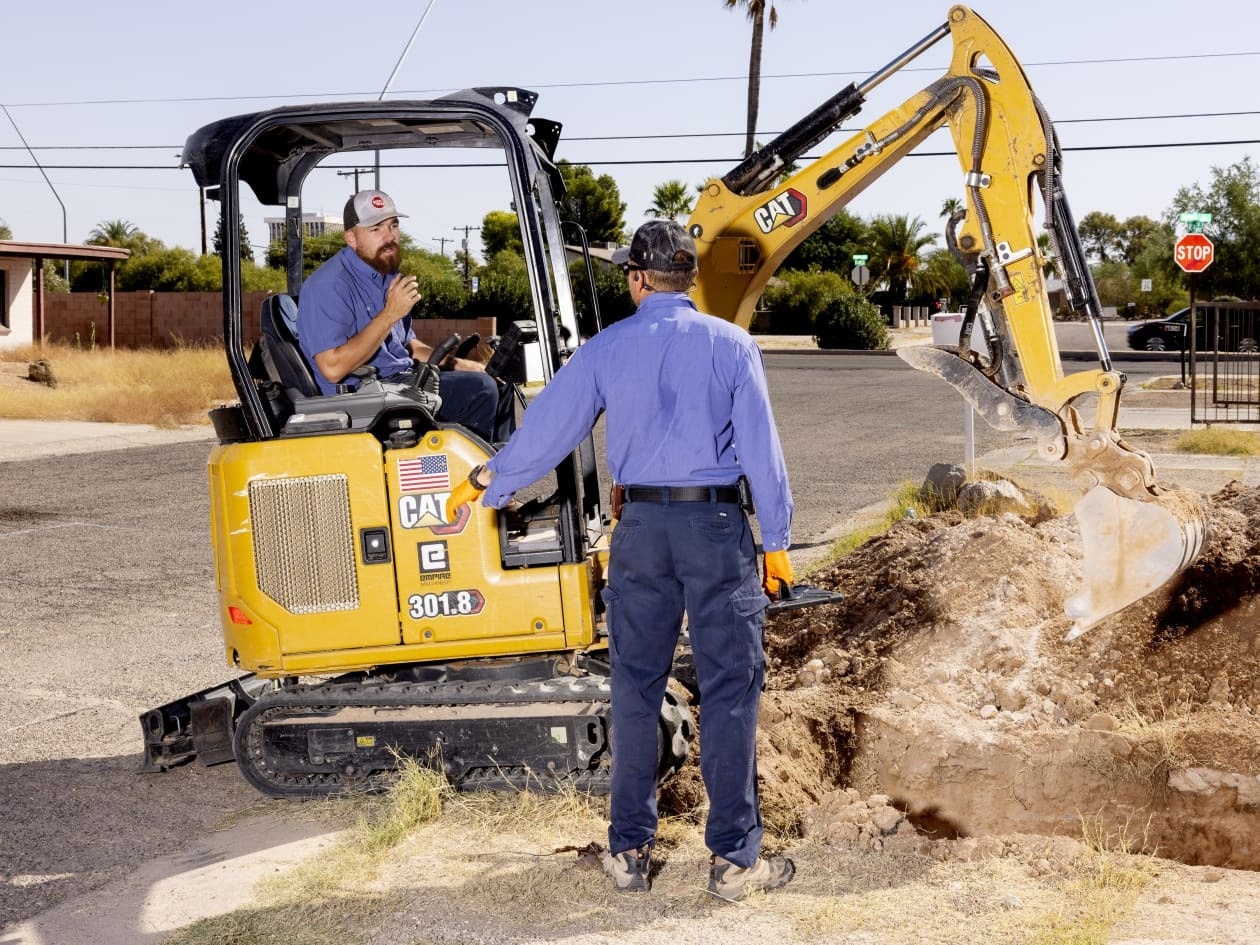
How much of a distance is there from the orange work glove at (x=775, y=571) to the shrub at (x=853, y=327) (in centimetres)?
4893

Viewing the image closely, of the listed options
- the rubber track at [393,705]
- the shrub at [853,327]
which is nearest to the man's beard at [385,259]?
the rubber track at [393,705]

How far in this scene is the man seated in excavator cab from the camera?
18.6 feet

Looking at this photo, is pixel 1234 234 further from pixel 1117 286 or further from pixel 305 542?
pixel 305 542

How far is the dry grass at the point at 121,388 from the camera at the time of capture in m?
24.0

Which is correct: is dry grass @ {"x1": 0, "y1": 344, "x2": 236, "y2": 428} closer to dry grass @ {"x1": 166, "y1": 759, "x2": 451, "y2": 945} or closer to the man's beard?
the man's beard

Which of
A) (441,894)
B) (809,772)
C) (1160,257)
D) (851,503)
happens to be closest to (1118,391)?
(809,772)

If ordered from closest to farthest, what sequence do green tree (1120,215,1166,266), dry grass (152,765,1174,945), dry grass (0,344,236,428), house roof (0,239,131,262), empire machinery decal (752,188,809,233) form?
dry grass (152,765,1174,945) < empire machinery decal (752,188,809,233) < dry grass (0,344,236,428) < house roof (0,239,131,262) < green tree (1120,215,1166,266)

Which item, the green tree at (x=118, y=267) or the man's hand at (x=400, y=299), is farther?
the green tree at (x=118, y=267)

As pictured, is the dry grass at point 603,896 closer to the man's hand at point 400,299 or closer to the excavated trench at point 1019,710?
the excavated trench at point 1019,710

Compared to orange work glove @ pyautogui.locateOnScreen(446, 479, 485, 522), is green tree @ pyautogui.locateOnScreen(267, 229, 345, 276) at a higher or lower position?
higher

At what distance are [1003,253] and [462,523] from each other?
2.63 metres

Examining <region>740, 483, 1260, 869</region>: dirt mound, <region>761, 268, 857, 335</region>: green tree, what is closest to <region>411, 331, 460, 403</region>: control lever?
<region>740, 483, 1260, 869</region>: dirt mound

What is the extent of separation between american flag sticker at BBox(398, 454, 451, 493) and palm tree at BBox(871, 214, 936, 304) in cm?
7046

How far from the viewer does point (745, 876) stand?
16.0ft
